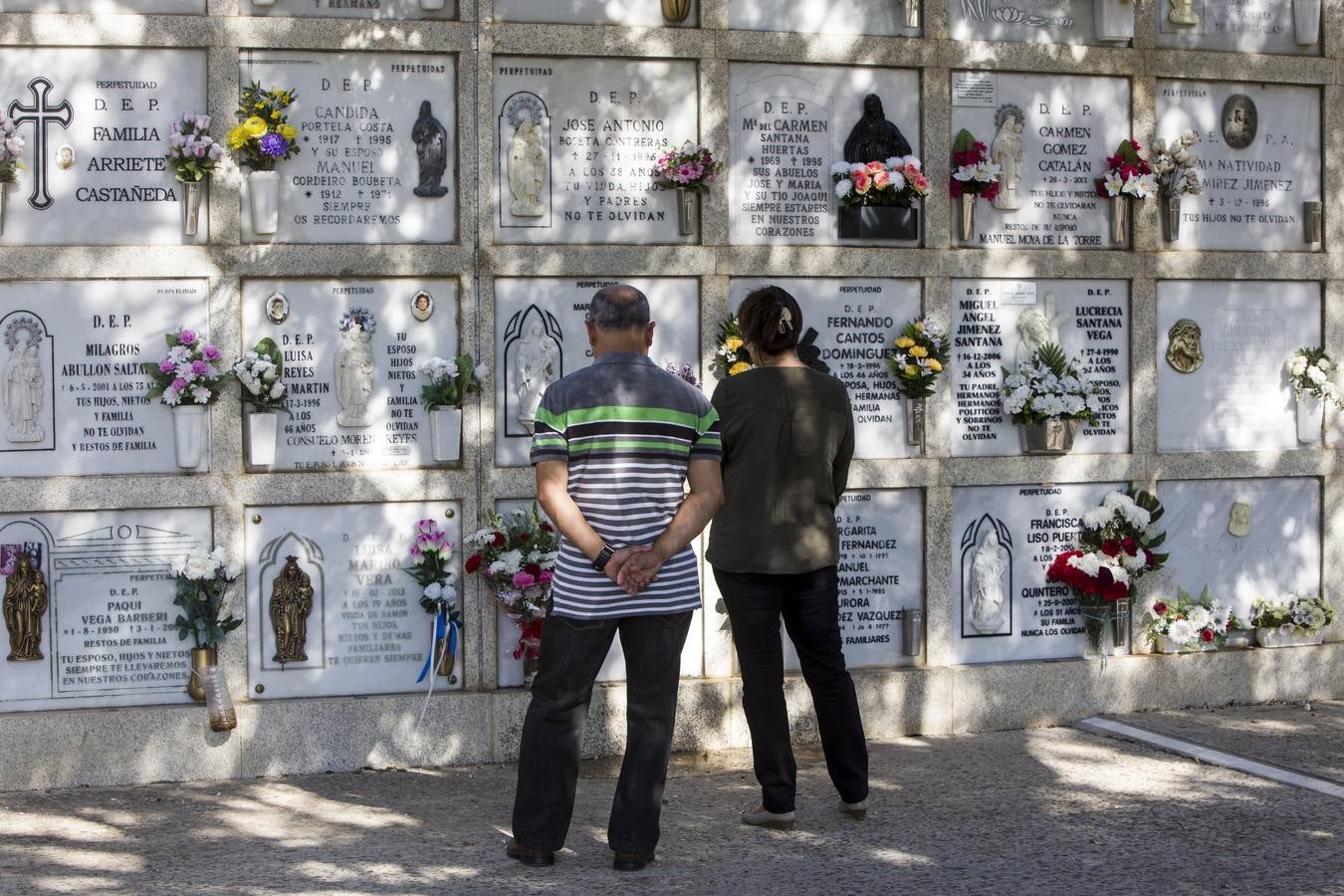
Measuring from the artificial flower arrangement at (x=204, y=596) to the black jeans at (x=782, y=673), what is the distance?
7.02ft

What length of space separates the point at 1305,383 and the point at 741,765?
3.32 metres

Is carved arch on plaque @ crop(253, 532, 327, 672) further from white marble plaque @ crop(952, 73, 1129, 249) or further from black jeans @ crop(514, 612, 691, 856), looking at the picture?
white marble plaque @ crop(952, 73, 1129, 249)

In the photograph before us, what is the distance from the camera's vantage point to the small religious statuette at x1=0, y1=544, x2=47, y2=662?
600cm

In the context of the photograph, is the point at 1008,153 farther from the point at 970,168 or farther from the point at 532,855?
the point at 532,855

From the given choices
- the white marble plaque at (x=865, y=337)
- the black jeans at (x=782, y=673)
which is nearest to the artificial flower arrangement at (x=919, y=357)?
the white marble plaque at (x=865, y=337)

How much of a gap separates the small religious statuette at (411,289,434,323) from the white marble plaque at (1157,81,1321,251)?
11.3ft

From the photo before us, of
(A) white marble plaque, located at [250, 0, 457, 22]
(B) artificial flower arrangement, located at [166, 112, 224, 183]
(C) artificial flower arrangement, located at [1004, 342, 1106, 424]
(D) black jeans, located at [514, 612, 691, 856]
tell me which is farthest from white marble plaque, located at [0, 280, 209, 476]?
(C) artificial flower arrangement, located at [1004, 342, 1106, 424]

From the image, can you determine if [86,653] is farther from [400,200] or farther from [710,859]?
[710,859]

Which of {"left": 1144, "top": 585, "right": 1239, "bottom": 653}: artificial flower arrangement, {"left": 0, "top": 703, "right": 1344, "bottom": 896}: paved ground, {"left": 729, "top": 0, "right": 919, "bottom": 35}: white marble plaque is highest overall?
{"left": 729, "top": 0, "right": 919, "bottom": 35}: white marble plaque

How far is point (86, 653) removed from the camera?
6082 millimetres

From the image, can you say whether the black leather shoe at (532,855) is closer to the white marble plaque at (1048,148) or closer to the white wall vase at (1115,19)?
the white marble plaque at (1048,148)

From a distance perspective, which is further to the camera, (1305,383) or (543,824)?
(1305,383)

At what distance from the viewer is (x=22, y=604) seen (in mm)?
6004

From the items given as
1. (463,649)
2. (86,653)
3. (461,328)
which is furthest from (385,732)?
(461,328)
